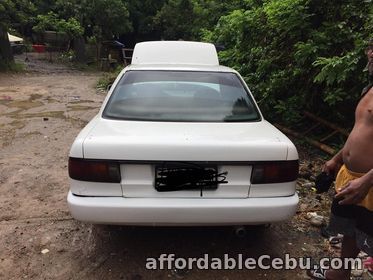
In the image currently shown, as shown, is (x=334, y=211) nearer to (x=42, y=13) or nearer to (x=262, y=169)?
(x=262, y=169)

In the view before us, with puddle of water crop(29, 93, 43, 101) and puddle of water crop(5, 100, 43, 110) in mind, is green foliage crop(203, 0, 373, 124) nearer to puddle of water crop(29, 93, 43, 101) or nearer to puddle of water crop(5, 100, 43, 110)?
puddle of water crop(5, 100, 43, 110)

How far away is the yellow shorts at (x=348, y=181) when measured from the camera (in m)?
2.46

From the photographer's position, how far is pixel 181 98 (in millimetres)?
3709

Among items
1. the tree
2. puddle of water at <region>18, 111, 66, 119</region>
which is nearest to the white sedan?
puddle of water at <region>18, 111, 66, 119</region>

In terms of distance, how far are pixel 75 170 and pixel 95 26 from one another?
90.7 feet

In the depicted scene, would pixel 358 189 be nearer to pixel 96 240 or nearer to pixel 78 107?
pixel 96 240

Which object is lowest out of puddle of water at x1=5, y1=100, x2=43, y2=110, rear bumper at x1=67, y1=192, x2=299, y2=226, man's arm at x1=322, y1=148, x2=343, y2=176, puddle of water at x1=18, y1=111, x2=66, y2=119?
puddle of water at x1=5, y1=100, x2=43, y2=110

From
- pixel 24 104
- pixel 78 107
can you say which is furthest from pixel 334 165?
pixel 24 104

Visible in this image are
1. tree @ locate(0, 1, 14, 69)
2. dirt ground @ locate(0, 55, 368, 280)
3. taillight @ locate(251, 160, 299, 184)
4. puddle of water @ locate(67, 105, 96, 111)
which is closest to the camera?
taillight @ locate(251, 160, 299, 184)

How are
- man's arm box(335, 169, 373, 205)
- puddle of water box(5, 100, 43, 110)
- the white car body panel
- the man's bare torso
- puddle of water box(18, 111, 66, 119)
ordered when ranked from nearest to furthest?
man's arm box(335, 169, 373, 205)
the man's bare torso
the white car body panel
puddle of water box(18, 111, 66, 119)
puddle of water box(5, 100, 43, 110)

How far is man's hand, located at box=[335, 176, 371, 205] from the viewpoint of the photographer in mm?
2316

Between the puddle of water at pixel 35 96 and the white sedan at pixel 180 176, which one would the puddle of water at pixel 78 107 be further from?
the white sedan at pixel 180 176

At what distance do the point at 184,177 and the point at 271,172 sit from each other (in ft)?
2.02

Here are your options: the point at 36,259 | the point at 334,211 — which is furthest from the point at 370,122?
the point at 36,259
